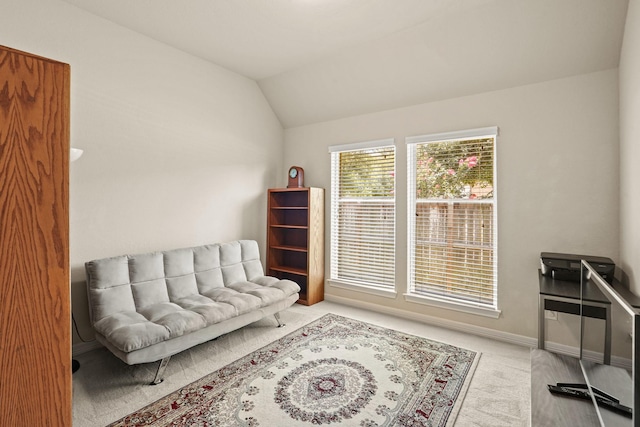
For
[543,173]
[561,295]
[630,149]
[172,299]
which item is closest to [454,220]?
[543,173]

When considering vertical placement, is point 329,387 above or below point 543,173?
below

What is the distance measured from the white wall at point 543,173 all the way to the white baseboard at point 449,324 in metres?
0.05

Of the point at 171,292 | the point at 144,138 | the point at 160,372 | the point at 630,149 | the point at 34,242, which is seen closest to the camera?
the point at 34,242

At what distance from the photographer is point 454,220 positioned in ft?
11.2

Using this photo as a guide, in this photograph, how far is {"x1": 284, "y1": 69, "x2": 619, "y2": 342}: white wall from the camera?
265cm

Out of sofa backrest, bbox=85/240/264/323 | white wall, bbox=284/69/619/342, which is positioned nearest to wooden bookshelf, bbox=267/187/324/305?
sofa backrest, bbox=85/240/264/323

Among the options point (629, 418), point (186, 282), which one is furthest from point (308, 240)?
point (629, 418)

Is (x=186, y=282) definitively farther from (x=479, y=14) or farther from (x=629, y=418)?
(x=479, y=14)

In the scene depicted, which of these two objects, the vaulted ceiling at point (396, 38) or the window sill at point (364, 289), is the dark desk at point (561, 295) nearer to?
the window sill at point (364, 289)

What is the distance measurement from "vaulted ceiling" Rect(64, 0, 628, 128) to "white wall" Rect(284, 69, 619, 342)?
0.16 m

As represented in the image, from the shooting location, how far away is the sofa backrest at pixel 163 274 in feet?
8.40

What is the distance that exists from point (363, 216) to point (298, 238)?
1048 mm

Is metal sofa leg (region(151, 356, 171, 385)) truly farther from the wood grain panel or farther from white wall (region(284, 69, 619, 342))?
white wall (region(284, 69, 619, 342))

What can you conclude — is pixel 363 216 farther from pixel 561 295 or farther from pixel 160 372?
pixel 160 372
